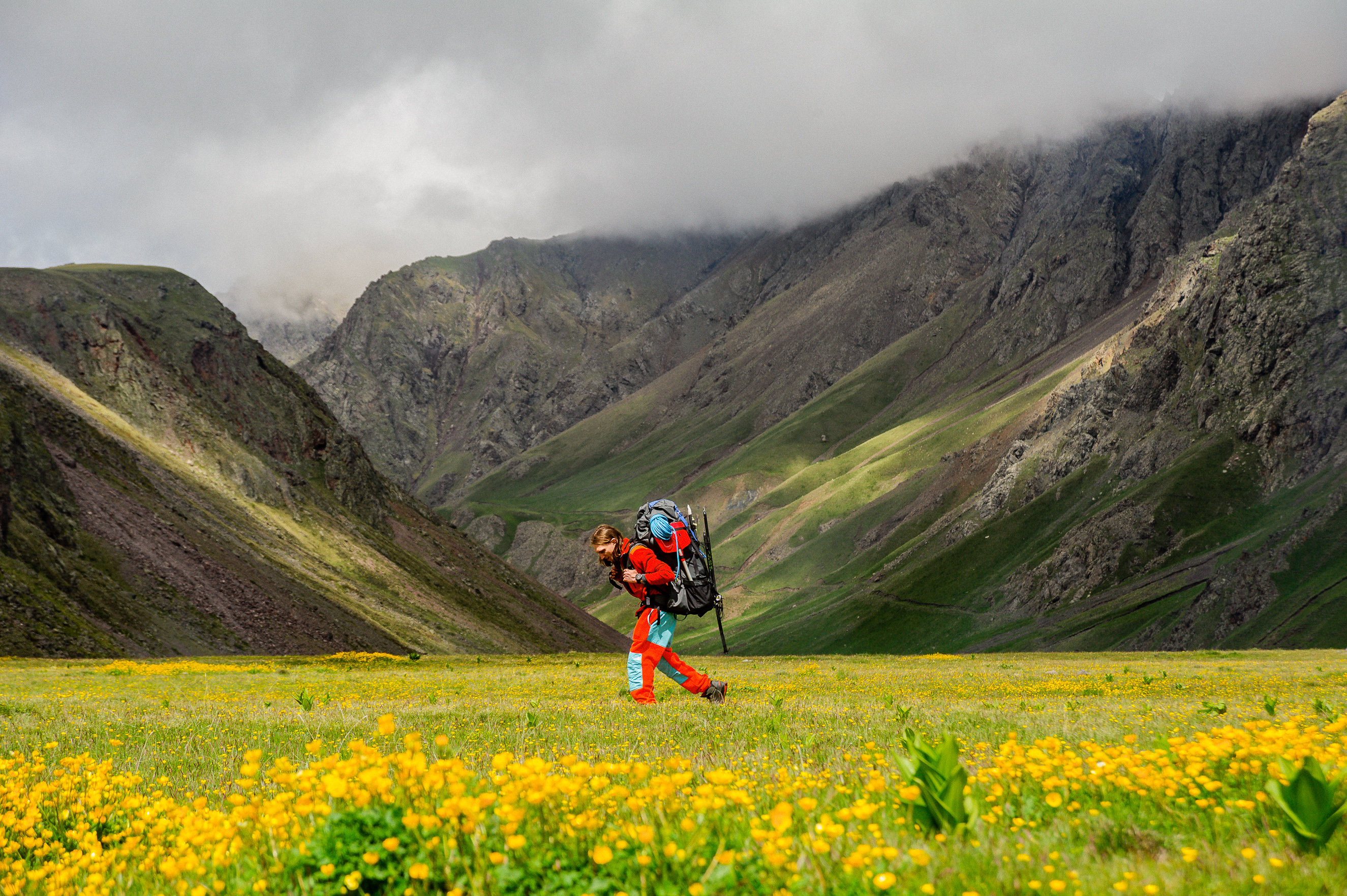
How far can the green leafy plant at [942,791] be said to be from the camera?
5.19 metres

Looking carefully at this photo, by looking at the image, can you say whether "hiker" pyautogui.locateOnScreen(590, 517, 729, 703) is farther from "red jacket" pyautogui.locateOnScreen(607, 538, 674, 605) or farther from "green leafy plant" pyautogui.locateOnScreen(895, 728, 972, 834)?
"green leafy plant" pyautogui.locateOnScreen(895, 728, 972, 834)

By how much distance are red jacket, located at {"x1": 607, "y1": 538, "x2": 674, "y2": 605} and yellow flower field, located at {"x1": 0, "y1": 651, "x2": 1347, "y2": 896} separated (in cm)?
352

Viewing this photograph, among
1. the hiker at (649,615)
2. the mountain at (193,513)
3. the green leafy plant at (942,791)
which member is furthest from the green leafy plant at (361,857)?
the mountain at (193,513)

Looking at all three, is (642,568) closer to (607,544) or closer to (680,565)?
(680,565)

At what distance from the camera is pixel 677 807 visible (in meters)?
5.21

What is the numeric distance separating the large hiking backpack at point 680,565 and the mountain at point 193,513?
5307 centimetres

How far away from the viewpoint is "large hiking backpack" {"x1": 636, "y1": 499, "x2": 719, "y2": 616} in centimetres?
1634

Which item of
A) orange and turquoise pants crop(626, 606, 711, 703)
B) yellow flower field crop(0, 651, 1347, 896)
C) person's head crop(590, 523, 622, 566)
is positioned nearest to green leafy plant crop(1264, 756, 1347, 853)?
yellow flower field crop(0, 651, 1347, 896)

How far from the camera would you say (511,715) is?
14.4 meters

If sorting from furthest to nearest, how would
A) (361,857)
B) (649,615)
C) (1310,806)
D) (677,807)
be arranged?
(649,615), (677,807), (1310,806), (361,857)

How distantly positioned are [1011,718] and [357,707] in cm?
1201

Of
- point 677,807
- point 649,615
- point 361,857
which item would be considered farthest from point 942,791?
point 649,615

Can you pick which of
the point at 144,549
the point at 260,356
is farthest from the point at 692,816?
the point at 260,356

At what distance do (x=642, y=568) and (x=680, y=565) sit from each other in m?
0.77
